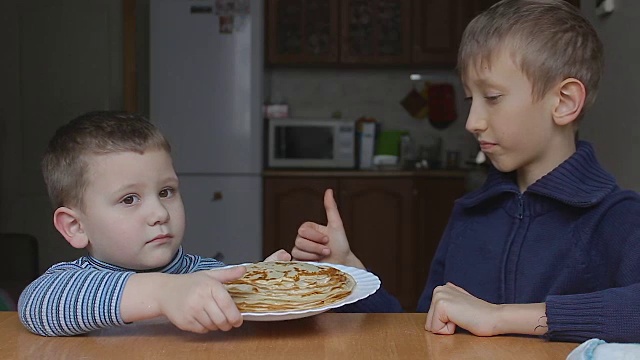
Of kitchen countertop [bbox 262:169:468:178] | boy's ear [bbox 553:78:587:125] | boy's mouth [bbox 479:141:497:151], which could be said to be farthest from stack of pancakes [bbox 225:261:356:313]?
kitchen countertop [bbox 262:169:468:178]

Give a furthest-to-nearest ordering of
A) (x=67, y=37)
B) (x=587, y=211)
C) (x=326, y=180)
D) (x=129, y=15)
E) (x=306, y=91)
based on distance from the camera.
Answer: (x=306, y=91)
(x=326, y=180)
(x=67, y=37)
(x=129, y=15)
(x=587, y=211)

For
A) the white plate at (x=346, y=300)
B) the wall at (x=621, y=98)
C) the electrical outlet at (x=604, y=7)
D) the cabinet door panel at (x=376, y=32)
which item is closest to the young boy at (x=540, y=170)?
the white plate at (x=346, y=300)

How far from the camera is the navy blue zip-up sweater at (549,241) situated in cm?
115

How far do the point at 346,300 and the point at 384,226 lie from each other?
422 cm

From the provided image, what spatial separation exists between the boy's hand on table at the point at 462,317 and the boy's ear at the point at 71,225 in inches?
18.7

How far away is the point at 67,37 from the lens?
15.4 feet

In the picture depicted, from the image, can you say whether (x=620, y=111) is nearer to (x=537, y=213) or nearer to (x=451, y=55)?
(x=537, y=213)

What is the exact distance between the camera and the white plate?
902 millimetres

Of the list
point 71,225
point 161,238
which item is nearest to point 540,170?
point 161,238

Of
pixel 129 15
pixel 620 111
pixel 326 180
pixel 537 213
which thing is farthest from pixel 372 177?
pixel 537 213

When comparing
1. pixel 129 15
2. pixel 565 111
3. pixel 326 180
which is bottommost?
pixel 326 180

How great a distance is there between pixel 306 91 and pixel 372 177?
93cm

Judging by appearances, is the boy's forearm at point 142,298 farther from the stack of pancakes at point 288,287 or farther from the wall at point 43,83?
the wall at point 43,83

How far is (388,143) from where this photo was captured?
18.1ft
